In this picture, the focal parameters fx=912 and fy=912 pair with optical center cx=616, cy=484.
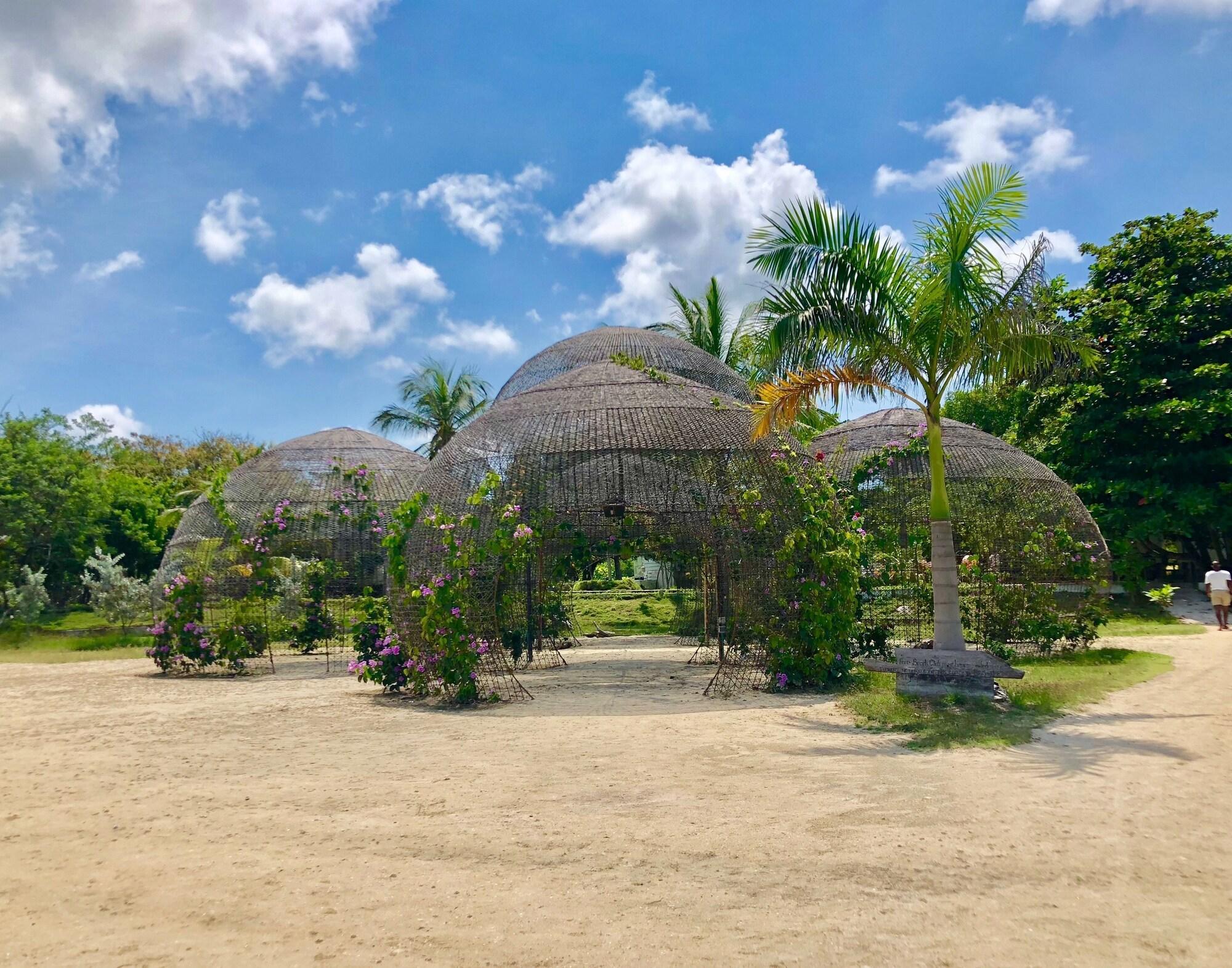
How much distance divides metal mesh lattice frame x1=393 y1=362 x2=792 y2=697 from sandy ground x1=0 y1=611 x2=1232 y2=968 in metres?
3.36

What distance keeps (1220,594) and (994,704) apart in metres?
11.9

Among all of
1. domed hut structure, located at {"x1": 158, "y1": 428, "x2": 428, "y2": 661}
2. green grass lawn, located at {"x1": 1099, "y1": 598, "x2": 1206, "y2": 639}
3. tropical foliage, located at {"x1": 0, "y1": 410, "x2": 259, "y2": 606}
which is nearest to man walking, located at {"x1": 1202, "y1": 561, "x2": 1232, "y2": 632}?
green grass lawn, located at {"x1": 1099, "y1": 598, "x2": 1206, "y2": 639}

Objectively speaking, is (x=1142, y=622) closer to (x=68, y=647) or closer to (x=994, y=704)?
(x=994, y=704)

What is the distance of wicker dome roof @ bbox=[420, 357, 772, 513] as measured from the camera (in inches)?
504

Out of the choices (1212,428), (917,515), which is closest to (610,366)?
(917,515)

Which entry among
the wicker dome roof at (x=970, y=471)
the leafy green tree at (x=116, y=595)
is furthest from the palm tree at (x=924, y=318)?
the leafy green tree at (x=116, y=595)

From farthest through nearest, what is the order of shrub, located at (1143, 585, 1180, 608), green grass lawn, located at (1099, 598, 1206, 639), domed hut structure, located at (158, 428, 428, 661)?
green grass lawn, located at (1099, 598, 1206, 639), shrub, located at (1143, 585, 1180, 608), domed hut structure, located at (158, 428, 428, 661)

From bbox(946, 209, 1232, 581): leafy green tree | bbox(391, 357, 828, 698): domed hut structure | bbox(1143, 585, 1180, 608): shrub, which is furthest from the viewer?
bbox(946, 209, 1232, 581): leafy green tree

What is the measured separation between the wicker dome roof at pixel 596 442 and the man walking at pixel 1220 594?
1160 centimetres

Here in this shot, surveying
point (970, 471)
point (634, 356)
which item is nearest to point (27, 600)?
point (634, 356)

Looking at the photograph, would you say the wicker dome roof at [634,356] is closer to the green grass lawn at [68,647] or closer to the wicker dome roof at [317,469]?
the wicker dome roof at [317,469]

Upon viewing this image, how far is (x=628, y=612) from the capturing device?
22375 millimetres

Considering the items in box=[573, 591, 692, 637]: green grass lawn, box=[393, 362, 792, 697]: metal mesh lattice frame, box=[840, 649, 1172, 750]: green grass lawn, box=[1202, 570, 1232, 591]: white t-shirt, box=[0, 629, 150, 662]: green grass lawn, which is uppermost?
box=[393, 362, 792, 697]: metal mesh lattice frame

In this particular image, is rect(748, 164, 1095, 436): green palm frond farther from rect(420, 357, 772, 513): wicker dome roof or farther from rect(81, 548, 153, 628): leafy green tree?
rect(81, 548, 153, 628): leafy green tree
